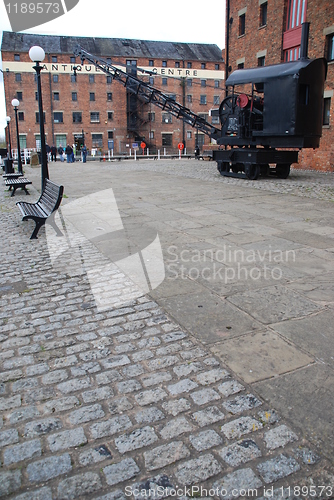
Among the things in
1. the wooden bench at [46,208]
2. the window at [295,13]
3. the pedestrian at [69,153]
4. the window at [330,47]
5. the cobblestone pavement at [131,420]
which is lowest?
the cobblestone pavement at [131,420]

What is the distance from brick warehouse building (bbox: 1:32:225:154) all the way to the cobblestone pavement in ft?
182

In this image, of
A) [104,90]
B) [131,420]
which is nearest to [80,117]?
[104,90]

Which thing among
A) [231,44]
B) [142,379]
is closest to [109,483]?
[142,379]

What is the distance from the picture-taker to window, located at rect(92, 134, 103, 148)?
58281 millimetres

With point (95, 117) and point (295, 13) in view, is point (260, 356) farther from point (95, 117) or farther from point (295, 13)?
point (95, 117)

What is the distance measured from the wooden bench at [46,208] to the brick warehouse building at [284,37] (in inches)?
585

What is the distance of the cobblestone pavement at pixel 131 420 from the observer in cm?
202

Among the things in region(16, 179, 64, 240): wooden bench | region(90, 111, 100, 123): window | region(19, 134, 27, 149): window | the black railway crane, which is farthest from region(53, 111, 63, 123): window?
region(16, 179, 64, 240): wooden bench

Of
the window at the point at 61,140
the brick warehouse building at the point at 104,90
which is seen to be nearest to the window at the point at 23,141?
the brick warehouse building at the point at 104,90

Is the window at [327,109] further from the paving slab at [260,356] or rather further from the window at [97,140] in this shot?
the window at [97,140]

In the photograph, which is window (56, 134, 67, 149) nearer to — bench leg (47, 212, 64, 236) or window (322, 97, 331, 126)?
window (322, 97, 331, 126)

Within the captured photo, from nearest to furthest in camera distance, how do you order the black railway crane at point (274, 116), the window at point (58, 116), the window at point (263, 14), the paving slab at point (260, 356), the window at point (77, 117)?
the paving slab at point (260, 356)
the black railway crane at point (274, 116)
the window at point (263, 14)
the window at point (58, 116)
the window at point (77, 117)

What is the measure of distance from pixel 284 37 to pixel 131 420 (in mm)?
22504

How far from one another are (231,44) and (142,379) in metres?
26.8
